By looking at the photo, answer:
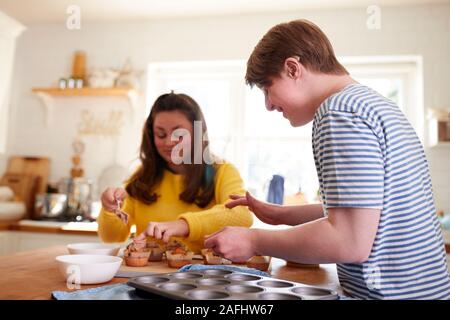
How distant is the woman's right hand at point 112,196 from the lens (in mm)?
1237

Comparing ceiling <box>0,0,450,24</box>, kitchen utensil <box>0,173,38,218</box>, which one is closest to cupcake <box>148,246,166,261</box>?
ceiling <box>0,0,450,24</box>

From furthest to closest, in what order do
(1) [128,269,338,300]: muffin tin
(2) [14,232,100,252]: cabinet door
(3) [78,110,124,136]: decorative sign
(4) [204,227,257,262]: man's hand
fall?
→ 1. (3) [78,110,124,136]: decorative sign
2. (2) [14,232,100,252]: cabinet door
3. (4) [204,227,257,262]: man's hand
4. (1) [128,269,338,300]: muffin tin

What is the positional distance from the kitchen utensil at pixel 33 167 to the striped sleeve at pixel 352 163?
2691 mm

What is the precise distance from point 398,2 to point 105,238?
2.14 metres

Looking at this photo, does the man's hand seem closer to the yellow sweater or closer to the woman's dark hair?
the yellow sweater

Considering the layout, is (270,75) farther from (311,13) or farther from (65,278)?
(311,13)

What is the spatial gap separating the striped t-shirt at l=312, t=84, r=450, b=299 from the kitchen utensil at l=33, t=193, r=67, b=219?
2355 millimetres

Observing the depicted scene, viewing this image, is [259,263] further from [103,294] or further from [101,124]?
[101,124]

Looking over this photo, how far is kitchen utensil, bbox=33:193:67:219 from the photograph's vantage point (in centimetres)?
270

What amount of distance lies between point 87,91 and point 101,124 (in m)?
0.24

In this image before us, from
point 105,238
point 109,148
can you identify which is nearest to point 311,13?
point 109,148

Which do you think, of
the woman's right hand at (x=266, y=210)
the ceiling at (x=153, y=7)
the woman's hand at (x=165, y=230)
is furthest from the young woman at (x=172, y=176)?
the ceiling at (x=153, y=7)

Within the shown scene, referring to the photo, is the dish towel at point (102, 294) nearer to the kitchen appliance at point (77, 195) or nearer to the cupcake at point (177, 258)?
the cupcake at point (177, 258)

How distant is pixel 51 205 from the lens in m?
2.71
